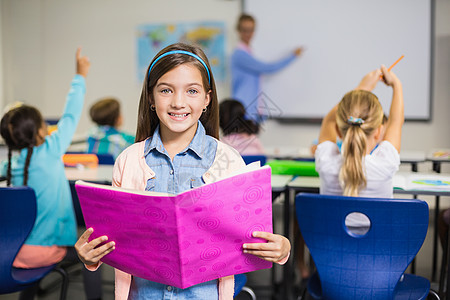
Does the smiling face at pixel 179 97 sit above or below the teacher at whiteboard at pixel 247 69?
below

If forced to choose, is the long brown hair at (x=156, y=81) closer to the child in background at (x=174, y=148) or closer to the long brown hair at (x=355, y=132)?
the child in background at (x=174, y=148)

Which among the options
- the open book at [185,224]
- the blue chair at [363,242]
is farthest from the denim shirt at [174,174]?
the blue chair at [363,242]

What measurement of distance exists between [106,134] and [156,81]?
87.4 inches

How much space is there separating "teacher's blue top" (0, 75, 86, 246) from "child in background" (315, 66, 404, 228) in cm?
109

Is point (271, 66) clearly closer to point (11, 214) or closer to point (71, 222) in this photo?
point (71, 222)

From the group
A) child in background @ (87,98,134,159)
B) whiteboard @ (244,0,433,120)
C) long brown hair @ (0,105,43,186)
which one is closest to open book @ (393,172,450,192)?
long brown hair @ (0,105,43,186)

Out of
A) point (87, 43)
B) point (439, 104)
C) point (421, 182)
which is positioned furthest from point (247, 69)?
point (421, 182)

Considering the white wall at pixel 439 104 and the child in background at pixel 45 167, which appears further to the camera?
the white wall at pixel 439 104

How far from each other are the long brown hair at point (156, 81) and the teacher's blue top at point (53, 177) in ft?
3.11

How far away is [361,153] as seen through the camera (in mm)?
1791

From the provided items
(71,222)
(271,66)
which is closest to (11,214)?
(71,222)

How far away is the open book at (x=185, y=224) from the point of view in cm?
93

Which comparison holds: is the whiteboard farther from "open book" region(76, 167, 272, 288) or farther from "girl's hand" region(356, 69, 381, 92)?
"open book" region(76, 167, 272, 288)

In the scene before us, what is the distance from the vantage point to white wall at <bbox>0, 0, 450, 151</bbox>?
5.12 m
